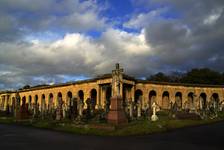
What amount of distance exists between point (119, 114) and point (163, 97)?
39327 millimetres

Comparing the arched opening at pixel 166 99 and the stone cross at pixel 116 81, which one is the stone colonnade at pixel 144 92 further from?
the stone cross at pixel 116 81

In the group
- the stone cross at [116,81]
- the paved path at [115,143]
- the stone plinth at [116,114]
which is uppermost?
the stone cross at [116,81]

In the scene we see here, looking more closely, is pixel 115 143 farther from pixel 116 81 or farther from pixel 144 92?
pixel 144 92

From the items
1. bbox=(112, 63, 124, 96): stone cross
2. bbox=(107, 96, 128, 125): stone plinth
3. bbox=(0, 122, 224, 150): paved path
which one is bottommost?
bbox=(0, 122, 224, 150): paved path

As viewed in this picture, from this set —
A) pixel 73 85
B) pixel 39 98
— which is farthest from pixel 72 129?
pixel 39 98

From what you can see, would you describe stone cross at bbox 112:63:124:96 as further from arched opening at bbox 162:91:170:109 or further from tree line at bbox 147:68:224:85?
tree line at bbox 147:68:224:85

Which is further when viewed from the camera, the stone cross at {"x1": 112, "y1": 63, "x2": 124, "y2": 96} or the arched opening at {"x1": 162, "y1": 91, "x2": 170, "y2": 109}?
the arched opening at {"x1": 162, "y1": 91, "x2": 170, "y2": 109}

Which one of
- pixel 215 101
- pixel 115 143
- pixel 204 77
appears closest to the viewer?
pixel 115 143

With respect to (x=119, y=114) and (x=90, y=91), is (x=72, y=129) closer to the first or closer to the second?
(x=119, y=114)

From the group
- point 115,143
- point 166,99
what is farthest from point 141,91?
point 115,143

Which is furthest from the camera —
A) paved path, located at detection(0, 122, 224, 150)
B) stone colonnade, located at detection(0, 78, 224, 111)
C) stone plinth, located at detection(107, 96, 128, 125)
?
stone colonnade, located at detection(0, 78, 224, 111)

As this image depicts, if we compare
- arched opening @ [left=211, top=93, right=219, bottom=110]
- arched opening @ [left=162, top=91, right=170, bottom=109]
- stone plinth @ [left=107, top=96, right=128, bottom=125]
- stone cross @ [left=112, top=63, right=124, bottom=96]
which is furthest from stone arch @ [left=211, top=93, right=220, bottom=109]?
stone plinth @ [left=107, top=96, right=128, bottom=125]

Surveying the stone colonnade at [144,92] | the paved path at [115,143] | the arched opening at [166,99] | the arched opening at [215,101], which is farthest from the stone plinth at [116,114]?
the arched opening at [166,99]

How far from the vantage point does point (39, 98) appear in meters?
68.6
